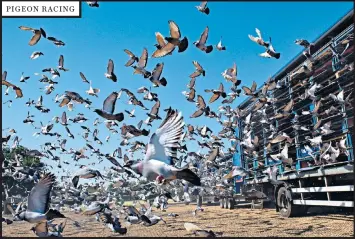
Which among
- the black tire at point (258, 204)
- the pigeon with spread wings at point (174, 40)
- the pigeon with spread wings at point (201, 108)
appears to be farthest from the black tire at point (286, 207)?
the pigeon with spread wings at point (174, 40)

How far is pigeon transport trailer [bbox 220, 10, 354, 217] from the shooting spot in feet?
25.5

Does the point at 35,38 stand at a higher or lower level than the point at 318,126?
higher

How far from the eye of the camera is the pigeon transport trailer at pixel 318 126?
7777 millimetres

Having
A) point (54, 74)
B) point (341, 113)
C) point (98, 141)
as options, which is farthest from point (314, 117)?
point (54, 74)

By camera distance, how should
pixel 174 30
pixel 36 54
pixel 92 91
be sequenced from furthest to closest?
pixel 92 91 → pixel 36 54 → pixel 174 30

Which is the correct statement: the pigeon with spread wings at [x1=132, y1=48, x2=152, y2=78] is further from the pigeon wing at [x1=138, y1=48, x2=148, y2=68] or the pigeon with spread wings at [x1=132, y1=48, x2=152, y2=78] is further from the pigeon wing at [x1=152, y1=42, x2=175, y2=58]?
the pigeon wing at [x1=152, y1=42, x2=175, y2=58]

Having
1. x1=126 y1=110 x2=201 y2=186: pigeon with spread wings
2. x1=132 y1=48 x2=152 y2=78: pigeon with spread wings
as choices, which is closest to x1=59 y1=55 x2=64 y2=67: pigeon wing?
x1=132 y1=48 x2=152 y2=78: pigeon with spread wings

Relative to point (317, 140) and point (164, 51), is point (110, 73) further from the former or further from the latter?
point (317, 140)

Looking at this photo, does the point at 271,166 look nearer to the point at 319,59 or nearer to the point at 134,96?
the point at 319,59

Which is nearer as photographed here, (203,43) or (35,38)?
(203,43)

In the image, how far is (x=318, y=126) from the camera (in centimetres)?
836

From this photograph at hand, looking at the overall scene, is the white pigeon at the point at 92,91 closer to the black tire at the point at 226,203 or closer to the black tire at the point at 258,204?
the black tire at the point at 258,204

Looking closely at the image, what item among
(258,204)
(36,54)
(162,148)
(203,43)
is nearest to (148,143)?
(162,148)

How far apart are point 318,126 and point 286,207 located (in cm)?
371
